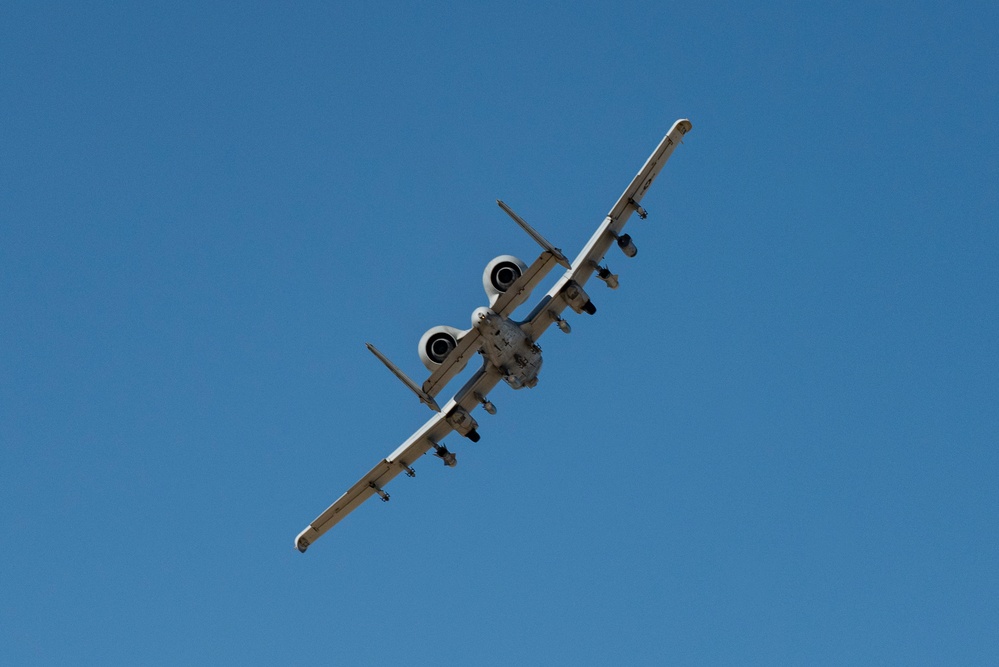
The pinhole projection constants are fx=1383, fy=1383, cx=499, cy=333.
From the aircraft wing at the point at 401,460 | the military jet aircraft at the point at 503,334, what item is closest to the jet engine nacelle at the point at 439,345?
the military jet aircraft at the point at 503,334

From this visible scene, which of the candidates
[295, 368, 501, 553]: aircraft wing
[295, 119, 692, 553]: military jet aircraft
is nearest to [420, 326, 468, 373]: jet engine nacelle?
[295, 119, 692, 553]: military jet aircraft

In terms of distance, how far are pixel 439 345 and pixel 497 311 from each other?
3218 millimetres

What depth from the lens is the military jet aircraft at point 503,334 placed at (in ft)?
209

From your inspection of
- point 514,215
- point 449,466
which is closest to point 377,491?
point 449,466

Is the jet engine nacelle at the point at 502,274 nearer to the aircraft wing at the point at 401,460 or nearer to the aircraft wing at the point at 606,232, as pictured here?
the aircraft wing at the point at 606,232

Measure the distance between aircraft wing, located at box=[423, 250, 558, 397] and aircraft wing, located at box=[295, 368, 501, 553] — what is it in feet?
→ 11.4

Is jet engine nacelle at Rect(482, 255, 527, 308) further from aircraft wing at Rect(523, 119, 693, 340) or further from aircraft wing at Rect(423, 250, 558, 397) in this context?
aircraft wing at Rect(523, 119, 693, 340)

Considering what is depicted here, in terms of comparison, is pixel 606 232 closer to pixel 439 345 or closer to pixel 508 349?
pixel 508 349

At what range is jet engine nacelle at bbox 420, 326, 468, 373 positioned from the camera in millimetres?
64688

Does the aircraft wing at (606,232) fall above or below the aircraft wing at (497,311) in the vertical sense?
above

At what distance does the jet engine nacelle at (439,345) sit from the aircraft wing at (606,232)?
3.84 m

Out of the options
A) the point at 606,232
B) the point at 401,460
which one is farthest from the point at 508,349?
the point at 401,460

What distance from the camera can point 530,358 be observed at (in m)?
66.6

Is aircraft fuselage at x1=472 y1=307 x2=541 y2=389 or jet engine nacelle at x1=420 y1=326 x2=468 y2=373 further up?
aircraft fuselage at x1=472 y1=307 x2=541 y2=389
